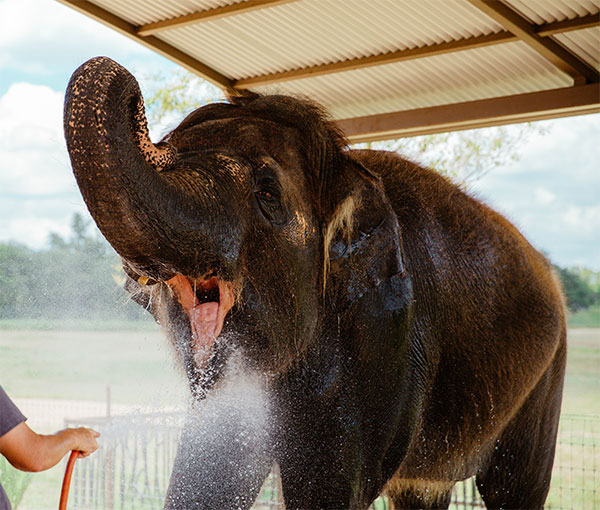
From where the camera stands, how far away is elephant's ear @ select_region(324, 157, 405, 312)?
8.05 feet

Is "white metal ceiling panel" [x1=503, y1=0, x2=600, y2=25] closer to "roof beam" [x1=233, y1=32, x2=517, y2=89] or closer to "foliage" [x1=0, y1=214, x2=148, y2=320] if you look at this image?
"roof beam" [x1=233, y1=32, x2=517, y2=89]

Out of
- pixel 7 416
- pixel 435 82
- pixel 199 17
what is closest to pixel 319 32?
pixel 199 17

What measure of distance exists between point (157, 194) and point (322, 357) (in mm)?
876

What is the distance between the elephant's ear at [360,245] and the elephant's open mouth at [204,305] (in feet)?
1.41

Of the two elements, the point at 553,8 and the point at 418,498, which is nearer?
the point at 418,498

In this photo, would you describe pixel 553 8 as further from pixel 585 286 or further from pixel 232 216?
pixel 585 286

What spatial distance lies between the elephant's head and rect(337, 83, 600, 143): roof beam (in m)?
2.24

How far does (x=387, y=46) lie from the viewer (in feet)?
18.5

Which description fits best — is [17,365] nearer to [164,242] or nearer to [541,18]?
[541,18]

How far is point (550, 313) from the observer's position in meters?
3.46

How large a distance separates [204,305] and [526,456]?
6.63 feet

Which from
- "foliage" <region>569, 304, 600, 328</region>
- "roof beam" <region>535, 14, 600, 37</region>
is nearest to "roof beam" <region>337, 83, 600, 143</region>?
"roof beam" <region>535, 14, 600, 37</region>

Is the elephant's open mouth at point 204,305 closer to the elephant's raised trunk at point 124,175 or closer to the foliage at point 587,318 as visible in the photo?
the elephant's raised trunk at point 124,175

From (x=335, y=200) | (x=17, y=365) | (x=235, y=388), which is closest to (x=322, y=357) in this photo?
(x=235, y=388)
